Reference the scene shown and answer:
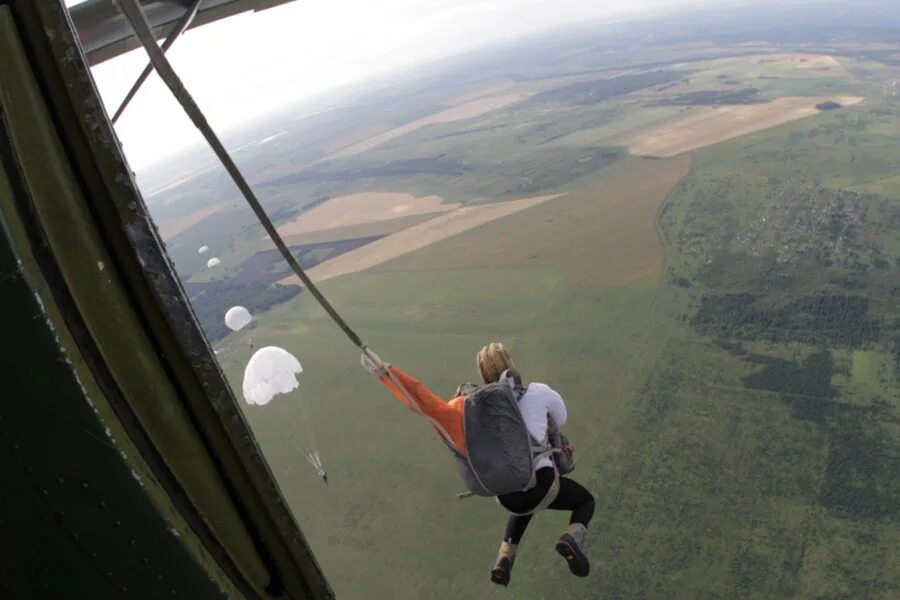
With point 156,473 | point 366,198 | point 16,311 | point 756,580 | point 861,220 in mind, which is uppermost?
point 16,311

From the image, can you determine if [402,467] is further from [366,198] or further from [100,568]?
[366,198]

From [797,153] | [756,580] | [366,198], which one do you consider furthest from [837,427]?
[366,198]

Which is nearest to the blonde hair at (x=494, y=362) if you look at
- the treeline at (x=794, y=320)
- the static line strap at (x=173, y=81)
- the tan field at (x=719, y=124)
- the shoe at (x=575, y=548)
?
the shoe at (x=575, y=548)

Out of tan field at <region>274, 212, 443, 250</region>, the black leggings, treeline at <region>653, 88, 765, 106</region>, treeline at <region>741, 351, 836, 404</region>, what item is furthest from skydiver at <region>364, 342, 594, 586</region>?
treeline at <region>653, 88, 765, 106</region>

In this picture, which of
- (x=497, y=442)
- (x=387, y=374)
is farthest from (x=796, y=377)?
(x=387, y=374)

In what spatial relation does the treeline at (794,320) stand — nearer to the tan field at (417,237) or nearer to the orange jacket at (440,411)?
the tan field at (417,237)

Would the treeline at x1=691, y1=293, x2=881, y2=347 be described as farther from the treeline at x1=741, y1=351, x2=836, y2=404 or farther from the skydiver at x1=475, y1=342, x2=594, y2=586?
the skydiver at x1=475, y1=342, x2=594, y2=586

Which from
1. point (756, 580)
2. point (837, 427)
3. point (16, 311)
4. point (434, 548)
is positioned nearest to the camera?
point (16, 311)
